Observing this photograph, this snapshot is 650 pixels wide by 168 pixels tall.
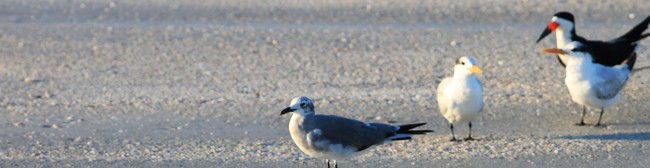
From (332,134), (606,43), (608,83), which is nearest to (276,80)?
(606,43)

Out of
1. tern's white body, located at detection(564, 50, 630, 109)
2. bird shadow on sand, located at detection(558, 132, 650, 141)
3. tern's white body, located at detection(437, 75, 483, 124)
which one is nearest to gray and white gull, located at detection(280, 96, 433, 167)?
tern's white body, located at detection(437, 75, 483, 124)

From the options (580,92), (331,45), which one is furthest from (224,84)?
(580,92)

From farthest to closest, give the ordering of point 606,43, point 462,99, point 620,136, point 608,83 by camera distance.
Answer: point 606,43, point 608,83, point 620,136, point 462,99

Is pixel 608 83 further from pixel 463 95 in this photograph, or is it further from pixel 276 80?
pixel 276 80

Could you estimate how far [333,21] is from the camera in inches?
573

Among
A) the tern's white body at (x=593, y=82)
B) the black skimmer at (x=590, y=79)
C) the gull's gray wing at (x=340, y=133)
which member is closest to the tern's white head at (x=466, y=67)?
the black skimmer at (x=590, y=79)

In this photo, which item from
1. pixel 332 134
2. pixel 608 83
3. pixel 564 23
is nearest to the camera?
pixel 332 134

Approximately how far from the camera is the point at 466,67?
8.05 metres

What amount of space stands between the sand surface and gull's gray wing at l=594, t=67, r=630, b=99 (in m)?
0.24

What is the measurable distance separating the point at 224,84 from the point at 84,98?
124cm

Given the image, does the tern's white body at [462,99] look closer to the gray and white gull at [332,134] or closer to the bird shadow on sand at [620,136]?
the bird shadow on sand at [620,136]

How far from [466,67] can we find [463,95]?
0.62ft

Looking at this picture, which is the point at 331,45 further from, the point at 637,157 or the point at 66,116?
the point at 637,157

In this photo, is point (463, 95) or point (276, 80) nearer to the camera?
point (463, 95)
